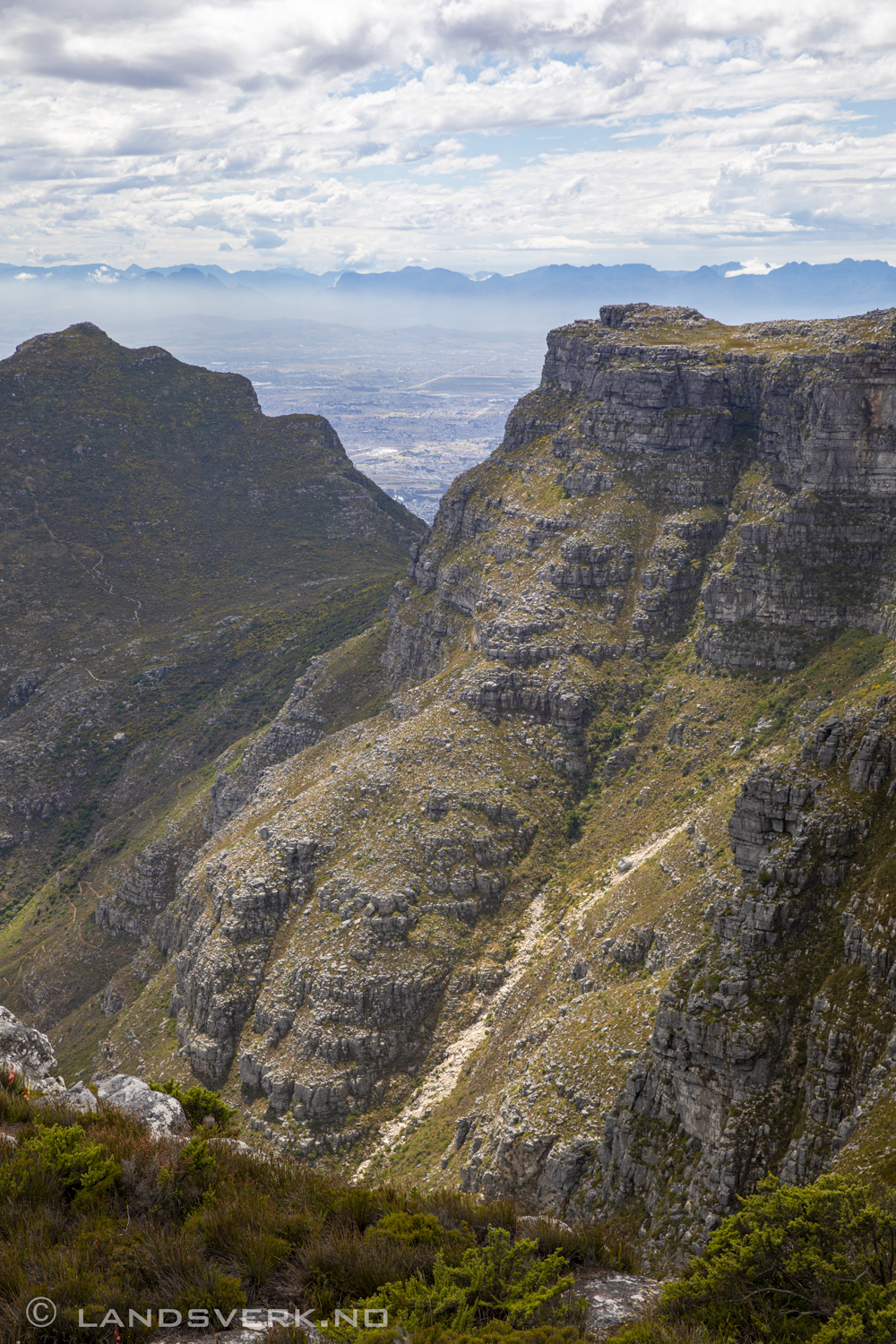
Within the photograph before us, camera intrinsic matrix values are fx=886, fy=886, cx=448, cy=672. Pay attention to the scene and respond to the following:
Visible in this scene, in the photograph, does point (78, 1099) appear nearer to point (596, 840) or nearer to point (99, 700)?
point (596, 840)

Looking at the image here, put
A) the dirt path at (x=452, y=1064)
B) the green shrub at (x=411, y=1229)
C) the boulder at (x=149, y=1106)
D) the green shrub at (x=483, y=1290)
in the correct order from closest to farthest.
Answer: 1. the green shrub at (x=483, y=1290)
2. the green shrub at (x=411, y=1229)
3. the boulder at (x=149, y=1106)
4. the dirt path at (x=452, y=1064)

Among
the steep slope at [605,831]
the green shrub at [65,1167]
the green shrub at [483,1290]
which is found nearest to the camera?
the green shrub at [483,1290]

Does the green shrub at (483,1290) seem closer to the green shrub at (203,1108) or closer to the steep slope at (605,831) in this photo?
the steep slope at (605,831)

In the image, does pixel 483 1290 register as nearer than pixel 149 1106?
Yes

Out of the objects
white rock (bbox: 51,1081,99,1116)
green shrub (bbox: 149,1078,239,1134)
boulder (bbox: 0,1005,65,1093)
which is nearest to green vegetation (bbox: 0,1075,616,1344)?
white rock (bbox: 51,1081,99,1116)

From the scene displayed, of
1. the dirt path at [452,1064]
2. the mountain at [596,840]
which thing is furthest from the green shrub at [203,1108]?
the dirt path at [452,1064]

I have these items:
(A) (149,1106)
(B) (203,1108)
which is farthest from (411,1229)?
(B) (203,1108)

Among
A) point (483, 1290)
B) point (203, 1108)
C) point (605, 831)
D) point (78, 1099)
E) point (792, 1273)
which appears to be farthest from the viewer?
point (605, 831)
